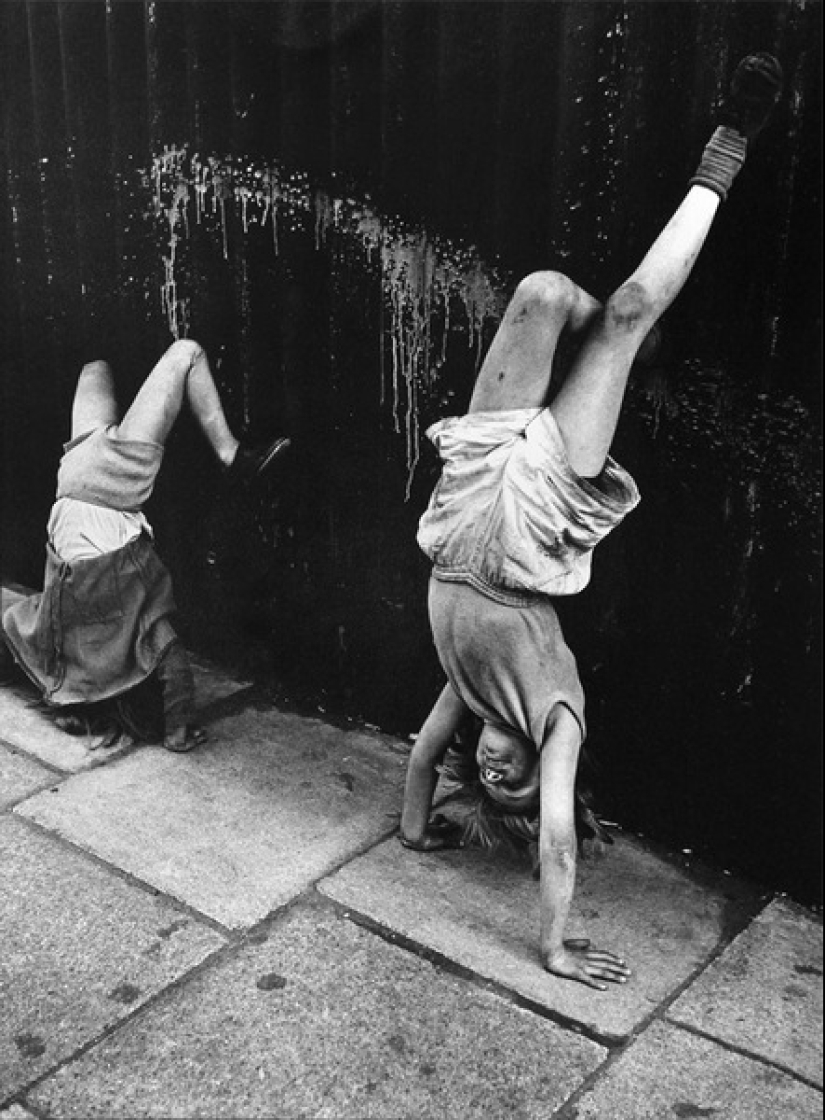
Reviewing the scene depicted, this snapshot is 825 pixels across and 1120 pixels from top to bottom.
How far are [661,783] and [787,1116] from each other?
4.01ft

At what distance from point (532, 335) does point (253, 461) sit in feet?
5.65

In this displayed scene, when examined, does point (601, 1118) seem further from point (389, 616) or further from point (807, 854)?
point (389, 616)

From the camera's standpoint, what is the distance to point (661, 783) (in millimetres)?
4082

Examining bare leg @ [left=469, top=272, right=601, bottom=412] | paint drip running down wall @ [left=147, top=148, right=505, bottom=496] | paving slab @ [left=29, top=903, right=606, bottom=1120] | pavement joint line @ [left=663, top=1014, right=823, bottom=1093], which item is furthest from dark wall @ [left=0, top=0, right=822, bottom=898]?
paving slab @ [left=29, top=903, right=606, bottom=1120]

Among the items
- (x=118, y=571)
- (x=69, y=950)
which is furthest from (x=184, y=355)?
(x=69, y=950)

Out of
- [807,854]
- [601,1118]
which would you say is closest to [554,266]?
[807,854]

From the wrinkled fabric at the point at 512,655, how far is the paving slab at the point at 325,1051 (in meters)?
0.77

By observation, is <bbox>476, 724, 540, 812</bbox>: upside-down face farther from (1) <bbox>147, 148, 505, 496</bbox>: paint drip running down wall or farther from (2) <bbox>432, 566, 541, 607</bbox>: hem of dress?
(1) <bbox>147, 148, 505, 496</bbox>: paint drip running down wall

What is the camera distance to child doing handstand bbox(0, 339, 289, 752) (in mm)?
4656

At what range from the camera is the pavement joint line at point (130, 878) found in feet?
12.1

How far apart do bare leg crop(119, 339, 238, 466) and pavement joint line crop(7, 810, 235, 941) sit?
59.0 inches

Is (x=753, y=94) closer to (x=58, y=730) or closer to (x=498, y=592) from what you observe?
(x=498, y=592)

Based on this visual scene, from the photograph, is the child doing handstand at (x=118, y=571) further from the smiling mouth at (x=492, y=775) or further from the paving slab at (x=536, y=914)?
the smiling mouth at (x=492, y=775)

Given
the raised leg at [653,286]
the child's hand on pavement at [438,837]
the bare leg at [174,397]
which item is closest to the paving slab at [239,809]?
the child's hand on pavement at [438,837]
